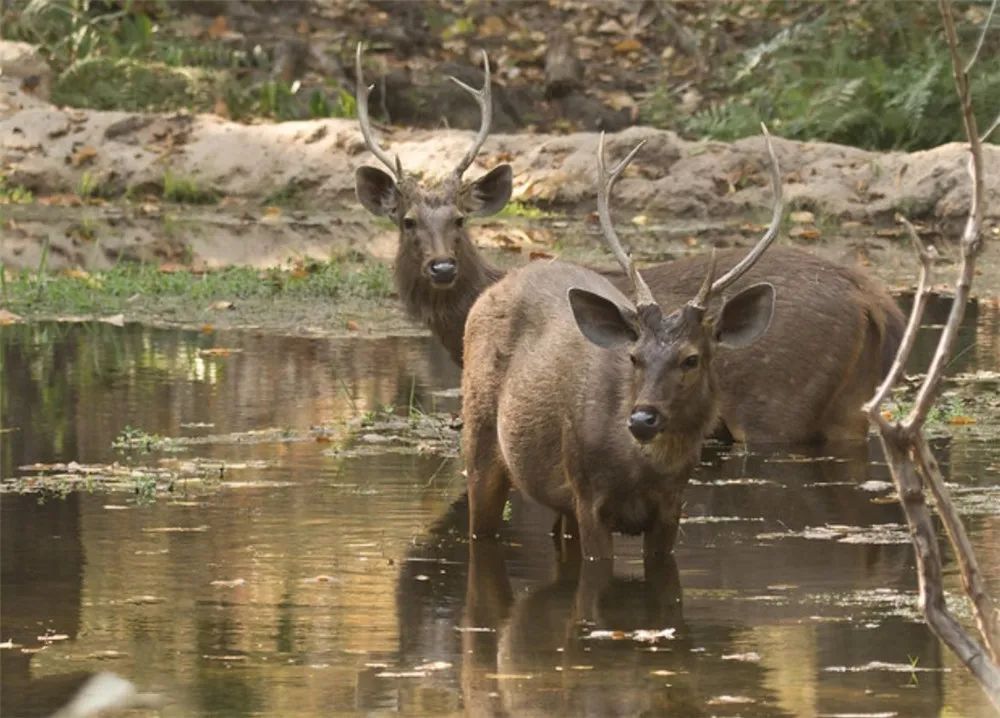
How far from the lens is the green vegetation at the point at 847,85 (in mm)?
21859

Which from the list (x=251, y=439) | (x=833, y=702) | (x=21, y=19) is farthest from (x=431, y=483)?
(x=21, y=19)

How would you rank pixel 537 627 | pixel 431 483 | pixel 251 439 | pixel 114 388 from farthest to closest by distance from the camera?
pixel 114 388 → pixel 251 439 → pixel 431 483 → pixel 537 627

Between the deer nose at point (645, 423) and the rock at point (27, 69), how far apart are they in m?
16.7

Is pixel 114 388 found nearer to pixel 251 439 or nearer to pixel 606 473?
pixel 251 439

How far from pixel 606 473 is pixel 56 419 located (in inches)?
166

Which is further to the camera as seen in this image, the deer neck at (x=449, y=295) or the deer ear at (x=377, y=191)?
the deer ear at (x=377, y=191)

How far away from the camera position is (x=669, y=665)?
6.98 metres

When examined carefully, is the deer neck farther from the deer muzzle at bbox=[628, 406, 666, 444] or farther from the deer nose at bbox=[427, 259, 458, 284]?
the deer muzzle at bbox=[628, 406, 666, 444]

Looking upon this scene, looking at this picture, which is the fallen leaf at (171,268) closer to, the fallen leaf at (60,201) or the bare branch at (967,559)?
the fallen leaf at (60,201)

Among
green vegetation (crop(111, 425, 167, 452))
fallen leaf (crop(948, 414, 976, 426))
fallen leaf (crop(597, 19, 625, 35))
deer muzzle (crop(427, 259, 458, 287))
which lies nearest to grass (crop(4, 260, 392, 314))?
deer muzzle (crop(427, 259, 458, 287))

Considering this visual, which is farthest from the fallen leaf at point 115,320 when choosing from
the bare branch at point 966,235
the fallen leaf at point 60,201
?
the bare branch at point 966,235

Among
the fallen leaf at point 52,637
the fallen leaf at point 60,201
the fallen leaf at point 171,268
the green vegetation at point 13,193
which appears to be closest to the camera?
the fallen leaf at point 52,637

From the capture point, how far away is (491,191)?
13.5 meters

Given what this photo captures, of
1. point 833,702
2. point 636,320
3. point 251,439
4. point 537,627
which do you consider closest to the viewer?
point 833,702
